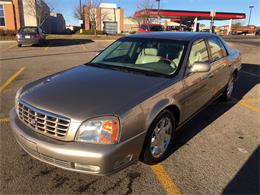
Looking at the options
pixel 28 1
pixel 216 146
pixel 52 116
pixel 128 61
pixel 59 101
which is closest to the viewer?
pixel 52 116

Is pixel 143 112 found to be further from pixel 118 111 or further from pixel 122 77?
pixel 122 77

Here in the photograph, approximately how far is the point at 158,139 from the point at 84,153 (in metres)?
1.13

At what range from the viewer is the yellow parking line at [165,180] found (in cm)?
275

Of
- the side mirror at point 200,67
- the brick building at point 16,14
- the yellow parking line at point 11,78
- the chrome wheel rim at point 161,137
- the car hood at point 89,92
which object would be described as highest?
the brick building at point 16,14

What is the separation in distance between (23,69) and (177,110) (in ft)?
24.9

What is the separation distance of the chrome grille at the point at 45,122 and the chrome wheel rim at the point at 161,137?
111cm

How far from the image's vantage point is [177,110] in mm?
3400

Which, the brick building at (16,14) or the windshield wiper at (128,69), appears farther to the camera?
the brick building at (16,14)

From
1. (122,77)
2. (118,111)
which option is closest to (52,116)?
(118,111)

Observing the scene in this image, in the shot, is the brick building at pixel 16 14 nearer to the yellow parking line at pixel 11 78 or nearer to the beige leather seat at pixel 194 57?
the yellow parking line at pixel 11 78

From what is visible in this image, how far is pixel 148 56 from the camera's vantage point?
13.1ft

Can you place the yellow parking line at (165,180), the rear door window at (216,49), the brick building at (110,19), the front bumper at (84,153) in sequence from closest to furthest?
the front bumper at (84,153), the yellow parking line at (165,180), the rear door window at (216,49), the brick building at (110,19)

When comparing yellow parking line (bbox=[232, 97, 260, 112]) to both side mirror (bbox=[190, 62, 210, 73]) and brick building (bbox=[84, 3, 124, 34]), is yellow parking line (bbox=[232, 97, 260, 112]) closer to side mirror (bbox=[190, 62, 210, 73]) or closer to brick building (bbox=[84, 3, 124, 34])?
side mirror (bbox=[190, 62, 210, 73])

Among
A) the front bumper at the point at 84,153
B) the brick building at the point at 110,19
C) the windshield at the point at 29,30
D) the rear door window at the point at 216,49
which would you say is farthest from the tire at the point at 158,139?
the brick building at the point at 110,19
